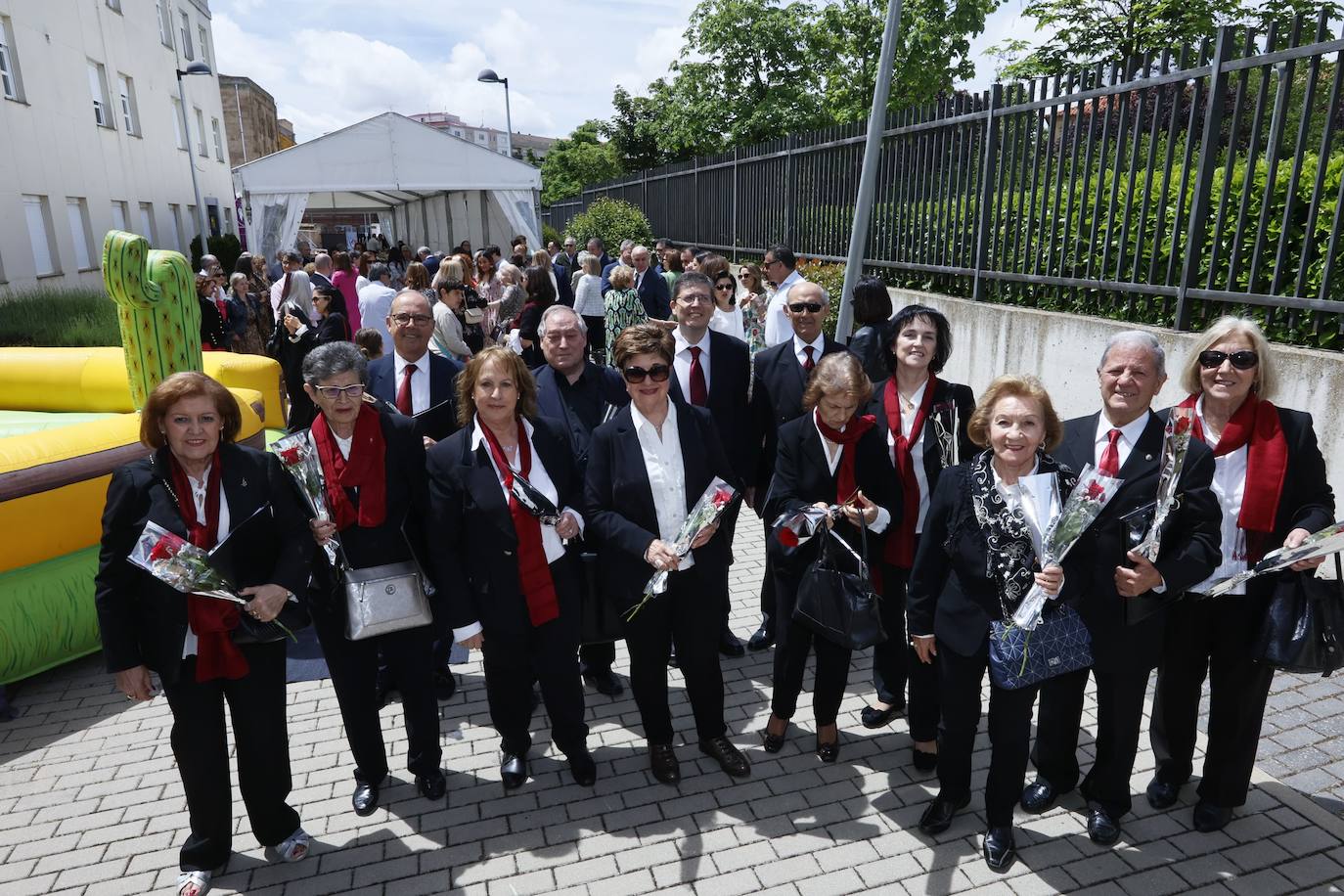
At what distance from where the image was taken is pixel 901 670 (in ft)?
13.7

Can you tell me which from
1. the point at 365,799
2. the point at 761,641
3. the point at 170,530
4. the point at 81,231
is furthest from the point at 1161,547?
the point at 81,231

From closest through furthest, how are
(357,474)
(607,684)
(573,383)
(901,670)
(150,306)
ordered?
(357,474) < (901,670) < (573,383) < (607,684) < (150,306)

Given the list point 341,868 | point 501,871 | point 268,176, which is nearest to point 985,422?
point 501,871

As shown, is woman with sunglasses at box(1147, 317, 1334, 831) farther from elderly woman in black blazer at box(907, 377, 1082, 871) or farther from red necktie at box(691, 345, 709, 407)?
red necktie at box(691, 345, 709, 407)

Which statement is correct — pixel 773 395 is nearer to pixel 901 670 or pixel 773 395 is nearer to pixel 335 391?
pixel 901 670

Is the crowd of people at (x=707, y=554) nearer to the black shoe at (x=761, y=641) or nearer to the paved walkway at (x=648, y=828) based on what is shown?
the paved walkway at (x=648, y=828)

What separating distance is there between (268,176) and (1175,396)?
19.2m

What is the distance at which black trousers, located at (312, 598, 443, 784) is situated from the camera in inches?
136

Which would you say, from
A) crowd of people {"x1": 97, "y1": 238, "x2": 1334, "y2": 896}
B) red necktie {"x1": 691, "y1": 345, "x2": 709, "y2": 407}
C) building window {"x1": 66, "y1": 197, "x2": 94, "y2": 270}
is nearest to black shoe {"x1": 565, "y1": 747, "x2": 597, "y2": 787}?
crowd of people {"x1": 97, "y1": 238, "x2": 1334, "y2": 896}

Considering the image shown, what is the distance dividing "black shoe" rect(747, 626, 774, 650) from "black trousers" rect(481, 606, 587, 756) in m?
1.46

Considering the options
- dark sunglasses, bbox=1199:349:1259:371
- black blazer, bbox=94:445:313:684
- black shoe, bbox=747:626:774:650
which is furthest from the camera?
black shoe, bbox=747:626:774:650

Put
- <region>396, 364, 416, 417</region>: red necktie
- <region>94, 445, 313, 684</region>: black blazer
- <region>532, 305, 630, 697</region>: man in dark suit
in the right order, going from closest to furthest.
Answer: <region>94, 445, 313, 684</region>: black blazer < <region>532, 305, 630, 697</region>: man in dark suit < <region>396, 364, 416, 417</region>: red necktie

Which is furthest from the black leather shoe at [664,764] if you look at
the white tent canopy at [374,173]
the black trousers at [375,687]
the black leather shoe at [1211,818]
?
the white tent canopy at [374,173]

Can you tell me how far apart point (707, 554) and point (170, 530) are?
2.01 metres
